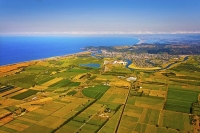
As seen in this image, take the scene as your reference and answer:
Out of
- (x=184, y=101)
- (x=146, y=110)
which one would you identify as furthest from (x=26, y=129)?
(x=184, y=101)

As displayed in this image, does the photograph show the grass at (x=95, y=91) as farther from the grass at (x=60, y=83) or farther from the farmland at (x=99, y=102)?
the grass at (x=60, y=83)

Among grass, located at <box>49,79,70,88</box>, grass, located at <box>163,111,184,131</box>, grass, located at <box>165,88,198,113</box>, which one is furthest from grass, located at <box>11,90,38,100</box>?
grass, located at <box>165,88,198,113</box>

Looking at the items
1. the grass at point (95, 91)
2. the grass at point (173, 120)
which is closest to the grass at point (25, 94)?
the grass at point (95, 91)

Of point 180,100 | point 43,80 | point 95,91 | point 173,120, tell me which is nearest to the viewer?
point 173,120

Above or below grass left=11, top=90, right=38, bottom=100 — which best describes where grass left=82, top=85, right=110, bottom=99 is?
above

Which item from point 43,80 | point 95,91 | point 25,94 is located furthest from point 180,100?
point 43,80

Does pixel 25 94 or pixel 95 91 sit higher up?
pixel 95 91

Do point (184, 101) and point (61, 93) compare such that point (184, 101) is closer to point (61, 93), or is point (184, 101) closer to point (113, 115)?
point (113, 115)

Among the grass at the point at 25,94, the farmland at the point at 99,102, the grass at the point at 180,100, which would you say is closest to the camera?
the farmland at the point at 99,102

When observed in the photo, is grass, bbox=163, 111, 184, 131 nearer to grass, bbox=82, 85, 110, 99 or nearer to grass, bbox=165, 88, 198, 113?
grass, bbox=165, 88, 198, 113

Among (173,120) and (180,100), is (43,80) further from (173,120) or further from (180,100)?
(173,120)
